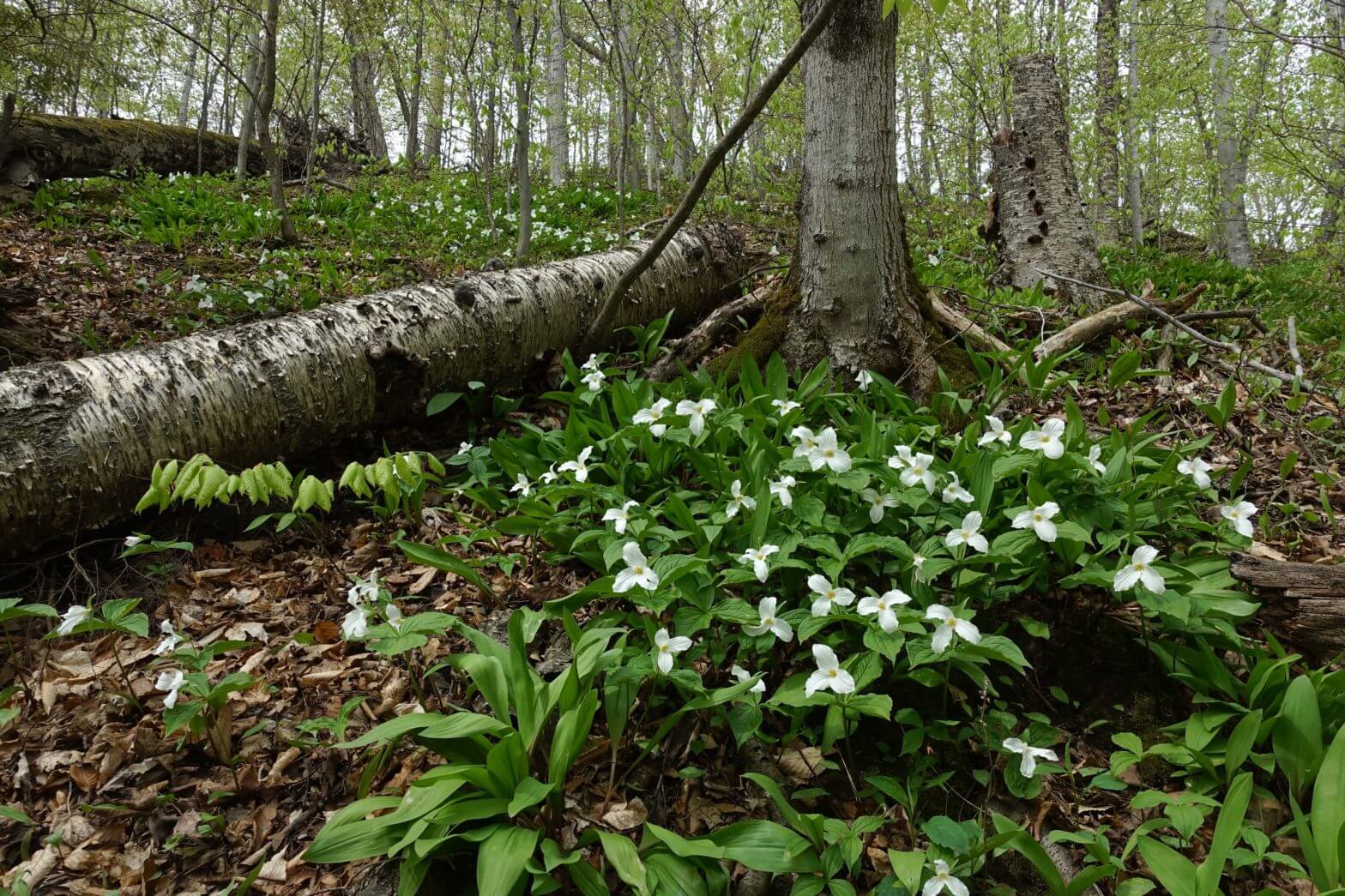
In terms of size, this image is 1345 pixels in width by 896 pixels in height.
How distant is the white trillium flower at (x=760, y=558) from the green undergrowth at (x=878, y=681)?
0.02m

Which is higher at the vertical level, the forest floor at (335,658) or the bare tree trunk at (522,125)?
Result: the bare tree trunk at (522,125)

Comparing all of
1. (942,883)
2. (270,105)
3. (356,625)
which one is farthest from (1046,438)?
(270,105)

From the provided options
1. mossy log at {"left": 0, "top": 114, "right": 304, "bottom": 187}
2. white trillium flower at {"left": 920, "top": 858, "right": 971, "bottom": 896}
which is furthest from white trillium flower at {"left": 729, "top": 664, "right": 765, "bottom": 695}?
mossy log at {"left": 0, "top": 114, "right": 304, "bottom": 187}

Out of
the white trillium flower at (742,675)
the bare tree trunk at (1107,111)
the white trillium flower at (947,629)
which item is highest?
the bare tree trunk at (1107,111)

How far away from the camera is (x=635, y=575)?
1897 millimetres

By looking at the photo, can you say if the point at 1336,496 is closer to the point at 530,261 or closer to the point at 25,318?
the point at 530,261

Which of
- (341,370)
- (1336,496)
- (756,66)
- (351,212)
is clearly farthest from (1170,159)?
(341,370)

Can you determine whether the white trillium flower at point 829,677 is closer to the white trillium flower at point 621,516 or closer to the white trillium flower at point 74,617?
the white trillium flower at point 621,516

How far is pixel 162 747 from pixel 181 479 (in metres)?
0.79

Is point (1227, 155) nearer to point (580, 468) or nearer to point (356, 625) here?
point (580, 468)

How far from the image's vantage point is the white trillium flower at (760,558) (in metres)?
1.87

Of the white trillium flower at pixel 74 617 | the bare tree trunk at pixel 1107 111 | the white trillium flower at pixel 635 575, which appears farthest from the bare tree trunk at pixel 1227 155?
the white trillium flower at pixel 74 617

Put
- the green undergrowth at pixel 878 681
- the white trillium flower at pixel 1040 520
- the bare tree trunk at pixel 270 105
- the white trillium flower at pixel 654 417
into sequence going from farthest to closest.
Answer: the bare tree trunk at pixel 270 105
the white trillium flower at pixel 654 417
the white trillium flower at pixel 1040 520
the green undergrowth at pixel 878 681

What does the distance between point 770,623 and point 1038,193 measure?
4771 mm
